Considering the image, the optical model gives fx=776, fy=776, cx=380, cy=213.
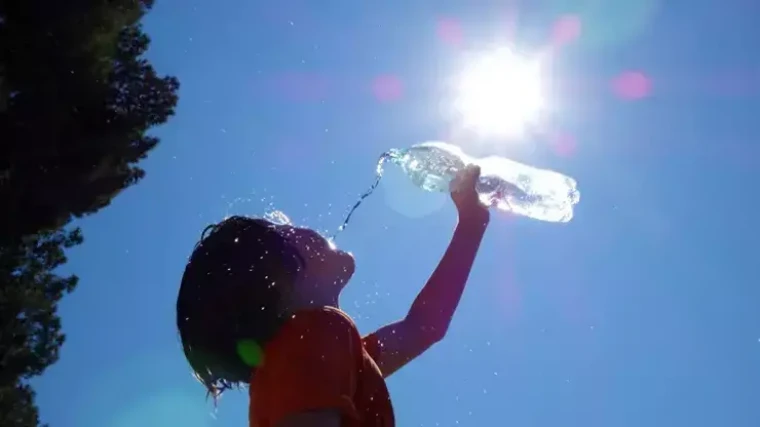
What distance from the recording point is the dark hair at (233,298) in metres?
1.91

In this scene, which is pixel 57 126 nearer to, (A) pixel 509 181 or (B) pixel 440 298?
(A) pixel 509 181

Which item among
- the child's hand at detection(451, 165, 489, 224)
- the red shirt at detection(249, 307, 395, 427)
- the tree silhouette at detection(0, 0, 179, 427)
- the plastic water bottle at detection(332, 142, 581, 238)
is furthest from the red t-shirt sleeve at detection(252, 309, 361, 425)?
the tree silhouette at detection(0, 0, 179, 427)

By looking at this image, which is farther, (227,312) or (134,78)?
(134,78)

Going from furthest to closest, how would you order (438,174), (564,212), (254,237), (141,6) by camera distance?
(141,6) < (564,212) < (438,174) < (254,237)

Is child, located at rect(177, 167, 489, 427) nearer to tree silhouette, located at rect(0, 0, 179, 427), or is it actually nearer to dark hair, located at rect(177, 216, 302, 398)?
dark hair, located at rect(177, 216, 302, 398)

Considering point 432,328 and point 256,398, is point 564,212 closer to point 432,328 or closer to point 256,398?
point 432,328

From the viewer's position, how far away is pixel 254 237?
2.03 meters

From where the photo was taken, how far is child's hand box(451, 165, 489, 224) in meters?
2.82

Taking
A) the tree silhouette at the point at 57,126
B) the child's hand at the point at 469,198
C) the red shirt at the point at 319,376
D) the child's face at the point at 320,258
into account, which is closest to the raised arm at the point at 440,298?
the child's hand at the point at 469,198

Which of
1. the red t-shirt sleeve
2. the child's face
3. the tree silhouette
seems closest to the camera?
the red t-shirt sleeve

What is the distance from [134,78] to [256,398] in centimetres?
961

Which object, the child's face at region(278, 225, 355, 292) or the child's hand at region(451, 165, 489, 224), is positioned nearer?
the child's face at region(278, 225, 355, 292)

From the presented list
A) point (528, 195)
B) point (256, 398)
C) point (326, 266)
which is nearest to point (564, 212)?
point (528, 195)

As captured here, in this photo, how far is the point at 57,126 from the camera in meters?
9.38
